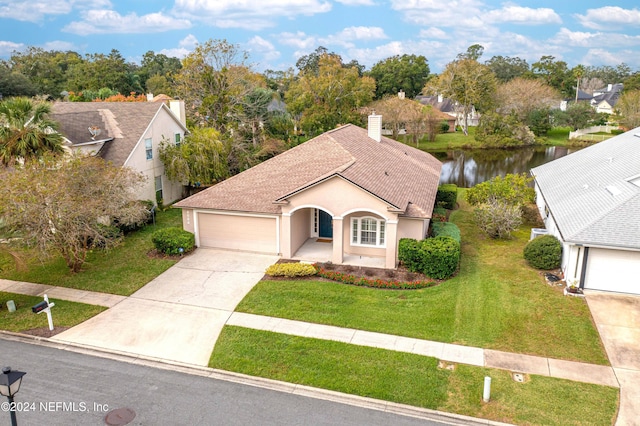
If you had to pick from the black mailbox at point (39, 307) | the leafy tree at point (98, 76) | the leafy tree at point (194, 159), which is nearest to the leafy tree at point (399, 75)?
the leafy tree at point (98, 76)

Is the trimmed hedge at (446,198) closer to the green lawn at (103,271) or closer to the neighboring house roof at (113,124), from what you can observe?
the green lawn at (103,271)

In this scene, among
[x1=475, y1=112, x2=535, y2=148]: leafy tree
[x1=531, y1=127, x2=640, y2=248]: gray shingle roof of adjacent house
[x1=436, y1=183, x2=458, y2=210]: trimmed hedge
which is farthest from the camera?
[x1=475, y1=112, x2=535, y2=148]: leafy tree

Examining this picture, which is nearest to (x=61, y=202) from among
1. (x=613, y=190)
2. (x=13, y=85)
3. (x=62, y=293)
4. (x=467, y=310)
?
(x=62, y=293)

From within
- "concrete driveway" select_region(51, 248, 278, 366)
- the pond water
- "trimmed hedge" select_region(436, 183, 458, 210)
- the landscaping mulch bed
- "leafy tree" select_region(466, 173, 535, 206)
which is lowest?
the pond water

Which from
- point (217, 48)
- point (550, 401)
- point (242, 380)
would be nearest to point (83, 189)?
point (242, 380)

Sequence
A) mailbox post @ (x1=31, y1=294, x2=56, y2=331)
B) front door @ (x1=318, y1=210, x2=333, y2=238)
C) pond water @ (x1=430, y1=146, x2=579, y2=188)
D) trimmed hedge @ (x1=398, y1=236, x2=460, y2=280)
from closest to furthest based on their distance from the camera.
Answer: mailbox post @ (x1=31, y1=294, x2=56, y2=331) → trimmed hedge @ (x1=398, y1=236, x2=460, y2=280) → front door @ (x1=318, y1=210, x2=333, y2=238) → pond water @ (x1=430, y1=146, x2=579, y2=188)

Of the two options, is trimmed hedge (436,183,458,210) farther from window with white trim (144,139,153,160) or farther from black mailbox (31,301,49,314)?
black mailbox (31,301,49,314)

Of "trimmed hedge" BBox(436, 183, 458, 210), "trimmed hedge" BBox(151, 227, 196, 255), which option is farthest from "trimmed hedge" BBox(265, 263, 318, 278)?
"trimmed hedge" BBox(436, 183, 458, 210)
